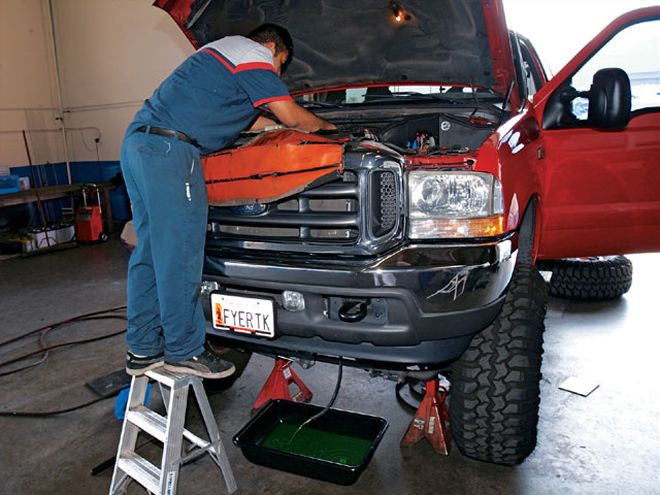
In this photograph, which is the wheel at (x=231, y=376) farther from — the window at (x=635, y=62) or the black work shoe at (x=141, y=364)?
the window at (x=635, y=62)

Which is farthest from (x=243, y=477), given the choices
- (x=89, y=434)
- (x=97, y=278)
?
(x=97, y=278)

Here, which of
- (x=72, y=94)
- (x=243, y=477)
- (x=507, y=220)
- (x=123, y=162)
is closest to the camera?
(x=507, y=220)

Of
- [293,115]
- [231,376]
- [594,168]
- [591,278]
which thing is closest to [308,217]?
[293,115]

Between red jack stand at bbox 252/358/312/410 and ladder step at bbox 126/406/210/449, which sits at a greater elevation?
ladder step at bbox 126/406/210/449

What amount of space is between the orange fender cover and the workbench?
20.1 feet

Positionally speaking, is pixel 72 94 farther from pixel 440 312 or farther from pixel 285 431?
pixel 440 312

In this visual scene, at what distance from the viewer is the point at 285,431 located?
2.43m

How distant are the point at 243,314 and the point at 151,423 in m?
0.56

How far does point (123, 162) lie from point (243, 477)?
1358mm

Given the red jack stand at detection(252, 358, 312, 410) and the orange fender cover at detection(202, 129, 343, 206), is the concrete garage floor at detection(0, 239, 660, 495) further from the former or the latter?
the orange fender cover at detection(202, 129, 343, 206)

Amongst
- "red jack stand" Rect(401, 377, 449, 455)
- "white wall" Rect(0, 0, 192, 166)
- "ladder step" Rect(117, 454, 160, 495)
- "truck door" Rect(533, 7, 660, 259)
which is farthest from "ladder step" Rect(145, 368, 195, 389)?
"white wall" Rect(0, 0, 192, 166)

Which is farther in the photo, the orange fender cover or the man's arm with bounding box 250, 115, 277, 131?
the man's arm with bounding box 250, 115, 277, 131

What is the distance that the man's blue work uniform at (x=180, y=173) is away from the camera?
1.91m

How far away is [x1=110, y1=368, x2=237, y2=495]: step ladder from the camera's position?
198 centimetres
